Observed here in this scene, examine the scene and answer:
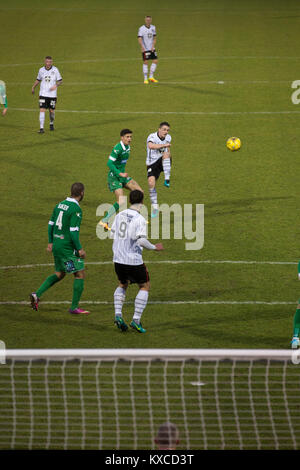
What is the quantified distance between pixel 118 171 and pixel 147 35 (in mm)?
14854

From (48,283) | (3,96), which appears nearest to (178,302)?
(48,283)

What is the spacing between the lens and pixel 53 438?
29.7ft

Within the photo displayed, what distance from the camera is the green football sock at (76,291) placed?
12438 mm

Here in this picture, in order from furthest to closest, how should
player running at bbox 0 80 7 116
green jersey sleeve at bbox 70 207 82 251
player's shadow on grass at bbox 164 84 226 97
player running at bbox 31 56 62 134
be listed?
player's shadow on grass at bbox 164 84 226 97 → player running at bbox 0 80 7 116 → player running at bbox 31 56 62 134 → green jersey sleeve at bbox 70 207 82 251

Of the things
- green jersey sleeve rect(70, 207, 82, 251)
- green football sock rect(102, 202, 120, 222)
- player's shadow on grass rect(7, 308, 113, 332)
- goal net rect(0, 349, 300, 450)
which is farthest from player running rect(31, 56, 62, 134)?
goal net rect(0, 349, 300, 450)

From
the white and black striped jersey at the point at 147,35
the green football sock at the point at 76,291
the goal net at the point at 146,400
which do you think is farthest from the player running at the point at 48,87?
the goal net at the point at 146,400

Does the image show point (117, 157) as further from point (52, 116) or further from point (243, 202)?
point (52, 116)

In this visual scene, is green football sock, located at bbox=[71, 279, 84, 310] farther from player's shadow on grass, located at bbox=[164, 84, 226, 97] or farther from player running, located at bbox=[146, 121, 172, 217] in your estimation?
player's shadow on grass, located at bbox=[164, 84, 226, 97]

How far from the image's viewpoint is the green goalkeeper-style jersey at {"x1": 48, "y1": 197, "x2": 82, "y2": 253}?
481 inches

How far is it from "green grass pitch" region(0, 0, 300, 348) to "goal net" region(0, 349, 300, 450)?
35.4 inches

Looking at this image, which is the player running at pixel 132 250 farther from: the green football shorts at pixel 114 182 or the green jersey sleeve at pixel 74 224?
the green football shorts at pixel 114 182

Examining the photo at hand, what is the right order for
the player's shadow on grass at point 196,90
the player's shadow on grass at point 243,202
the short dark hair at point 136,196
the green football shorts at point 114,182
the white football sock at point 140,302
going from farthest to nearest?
the player's shadow on grass at point 196,90, the player's shadow on grass at point 243,202, the green football shorts at point 114,182, the short dark hair at point 136,196, the white football sock at point 140,302

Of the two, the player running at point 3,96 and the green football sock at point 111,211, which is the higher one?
the player running at point 3,96

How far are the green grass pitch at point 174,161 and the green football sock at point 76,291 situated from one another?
230 mm
